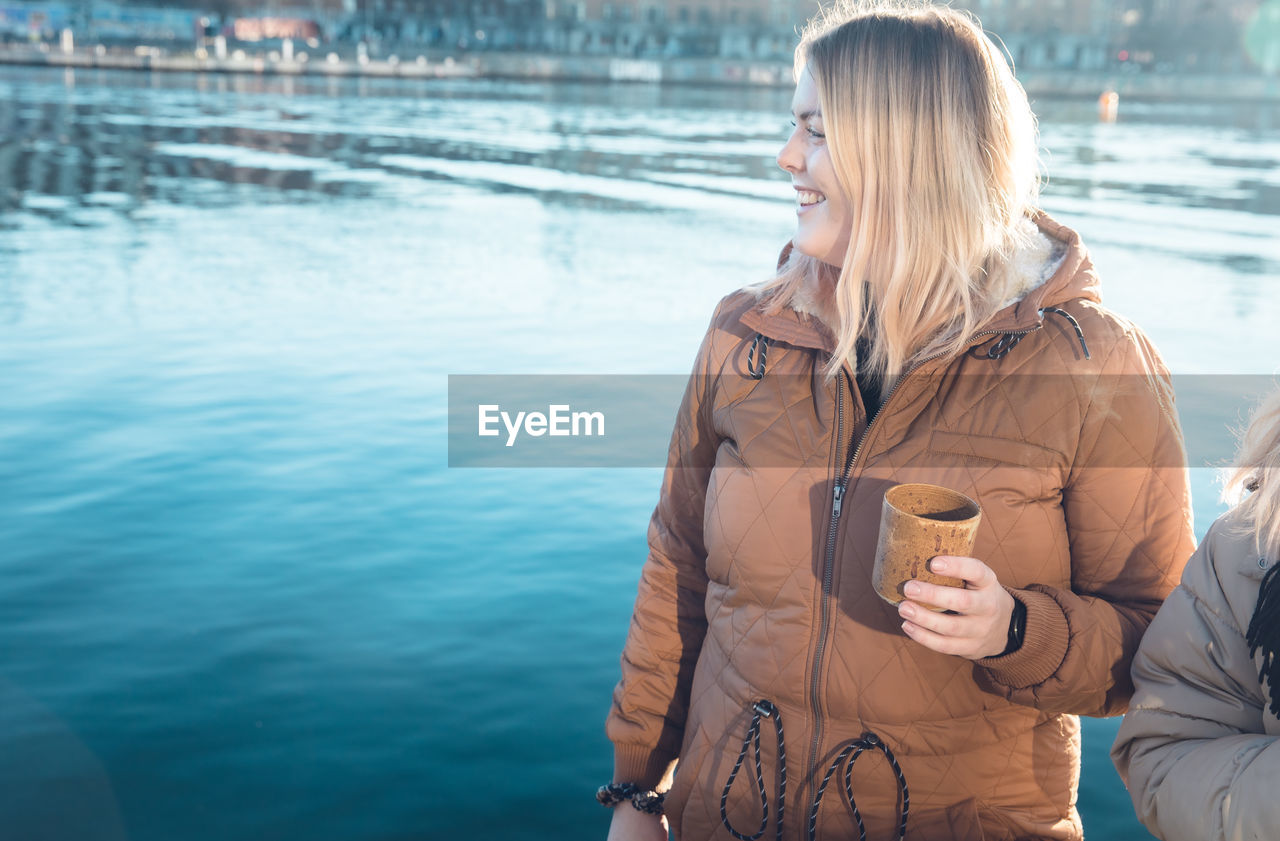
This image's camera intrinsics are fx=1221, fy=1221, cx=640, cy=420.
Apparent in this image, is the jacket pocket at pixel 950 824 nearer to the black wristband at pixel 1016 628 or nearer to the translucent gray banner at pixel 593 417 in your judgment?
the black wristband at pixel 1016 628

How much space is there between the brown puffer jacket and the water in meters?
2.12

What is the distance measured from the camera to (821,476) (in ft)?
6.59

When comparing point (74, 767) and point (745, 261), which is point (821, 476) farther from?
point (745, 261)

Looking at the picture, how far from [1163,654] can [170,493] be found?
5.48 meters

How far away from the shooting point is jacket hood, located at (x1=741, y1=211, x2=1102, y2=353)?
1.96 metres

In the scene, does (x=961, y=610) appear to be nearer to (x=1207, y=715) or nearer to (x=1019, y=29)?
(x=1207, y=715)

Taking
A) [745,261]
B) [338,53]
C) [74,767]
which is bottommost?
[74,767]

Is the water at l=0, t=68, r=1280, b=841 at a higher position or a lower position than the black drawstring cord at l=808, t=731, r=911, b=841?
lower

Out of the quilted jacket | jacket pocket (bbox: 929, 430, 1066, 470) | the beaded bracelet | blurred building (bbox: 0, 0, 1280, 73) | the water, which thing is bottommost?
the water

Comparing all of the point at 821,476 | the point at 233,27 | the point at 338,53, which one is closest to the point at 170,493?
the point at 821,476

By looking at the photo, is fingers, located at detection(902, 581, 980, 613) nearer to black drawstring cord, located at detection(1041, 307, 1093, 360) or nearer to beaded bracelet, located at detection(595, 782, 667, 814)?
black drawstring cord, located at detection(1041, 307, 1093, 360)

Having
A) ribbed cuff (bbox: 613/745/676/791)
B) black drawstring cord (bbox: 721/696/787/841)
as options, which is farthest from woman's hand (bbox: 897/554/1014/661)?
ribbed cuff (bbox: 613/745/676/791)

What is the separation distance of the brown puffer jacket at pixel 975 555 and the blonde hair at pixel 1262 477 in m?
0.16

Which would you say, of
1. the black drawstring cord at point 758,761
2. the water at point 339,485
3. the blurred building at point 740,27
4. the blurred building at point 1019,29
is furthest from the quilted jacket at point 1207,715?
the blurred building at point 1019,29
